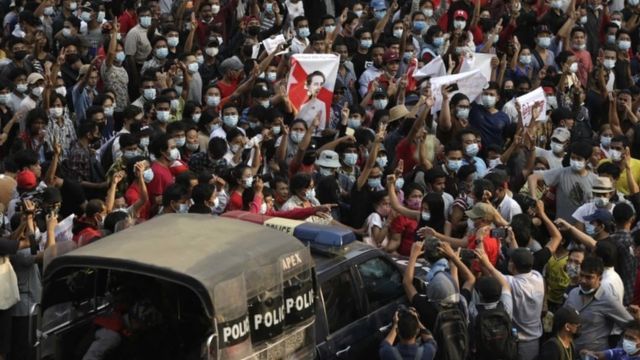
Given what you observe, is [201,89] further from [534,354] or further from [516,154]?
[534,354]

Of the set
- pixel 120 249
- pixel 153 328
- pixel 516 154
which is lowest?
pixel 516 154

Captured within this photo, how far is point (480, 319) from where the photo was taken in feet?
34.0

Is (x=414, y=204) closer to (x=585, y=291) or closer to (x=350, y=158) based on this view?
(x=350, y=158)

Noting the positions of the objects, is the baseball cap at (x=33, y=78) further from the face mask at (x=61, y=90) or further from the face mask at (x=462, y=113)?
the face mask at (x=462, y=113)

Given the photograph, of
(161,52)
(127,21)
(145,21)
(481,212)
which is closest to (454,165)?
(481,212)

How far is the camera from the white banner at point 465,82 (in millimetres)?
16234

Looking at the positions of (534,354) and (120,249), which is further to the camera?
(534,354)

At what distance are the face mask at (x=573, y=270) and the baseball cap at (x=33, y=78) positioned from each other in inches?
275

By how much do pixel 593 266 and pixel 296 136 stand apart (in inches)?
204

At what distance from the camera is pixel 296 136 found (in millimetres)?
15172

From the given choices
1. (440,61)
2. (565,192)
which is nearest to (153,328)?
(565,192)

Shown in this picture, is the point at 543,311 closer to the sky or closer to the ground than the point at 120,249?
closer to the ground

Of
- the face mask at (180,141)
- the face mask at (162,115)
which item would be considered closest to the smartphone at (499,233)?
the face mask at (180,141)

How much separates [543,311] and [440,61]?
657cm
